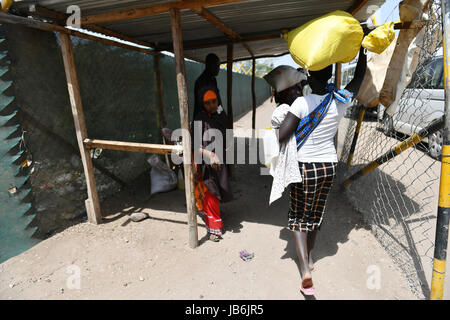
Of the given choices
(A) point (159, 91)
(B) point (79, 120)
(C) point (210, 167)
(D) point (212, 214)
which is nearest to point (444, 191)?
(C) point (210, 167)

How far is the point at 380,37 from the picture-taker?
193cm

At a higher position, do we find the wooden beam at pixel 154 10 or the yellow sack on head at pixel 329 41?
the wooden beam at pixel 154 10

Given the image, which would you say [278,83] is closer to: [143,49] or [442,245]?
[442,245]

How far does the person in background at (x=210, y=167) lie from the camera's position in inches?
103

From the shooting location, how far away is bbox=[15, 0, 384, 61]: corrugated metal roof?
2381 millimetres

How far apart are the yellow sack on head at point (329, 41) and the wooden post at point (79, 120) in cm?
238

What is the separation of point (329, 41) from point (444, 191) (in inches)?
47.8

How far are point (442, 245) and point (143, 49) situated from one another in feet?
14.4

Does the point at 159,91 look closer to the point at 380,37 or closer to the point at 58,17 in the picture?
the point at 58,17

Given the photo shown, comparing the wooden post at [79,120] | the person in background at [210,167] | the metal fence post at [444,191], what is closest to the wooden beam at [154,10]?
the wooden post at [79,120]

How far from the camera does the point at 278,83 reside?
2965mm

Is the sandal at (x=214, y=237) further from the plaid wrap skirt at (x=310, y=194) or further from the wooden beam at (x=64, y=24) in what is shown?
the wooden beam at (x=64, y=24)
